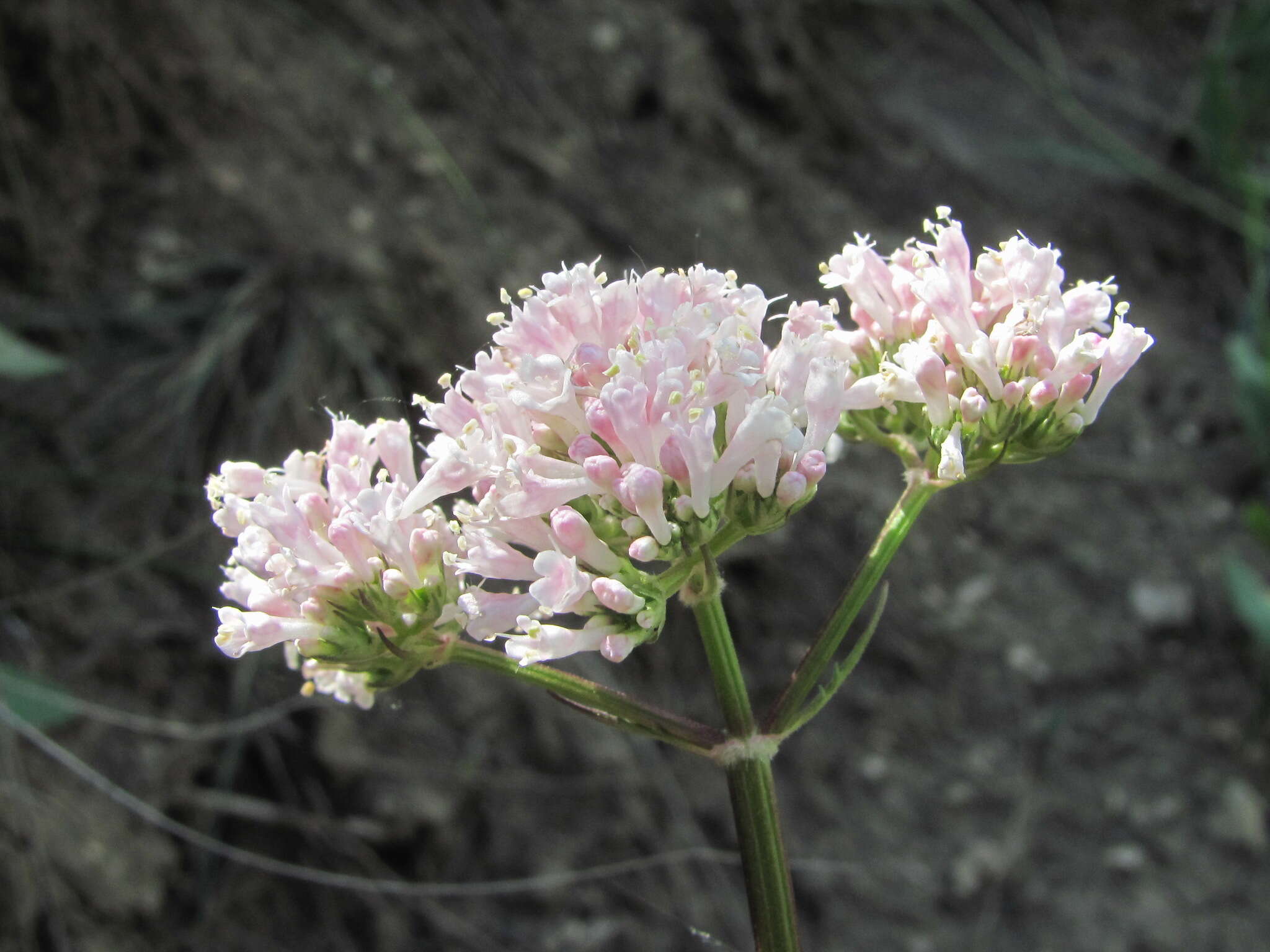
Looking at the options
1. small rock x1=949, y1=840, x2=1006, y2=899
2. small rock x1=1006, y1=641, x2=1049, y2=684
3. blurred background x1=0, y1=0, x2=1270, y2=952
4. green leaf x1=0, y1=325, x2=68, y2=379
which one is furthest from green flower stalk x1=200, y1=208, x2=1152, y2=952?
small rock x1=1006, y1=641, x2=1049, y2=684

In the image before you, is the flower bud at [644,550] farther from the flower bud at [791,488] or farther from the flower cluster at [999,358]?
the flower cluster at [999,358]

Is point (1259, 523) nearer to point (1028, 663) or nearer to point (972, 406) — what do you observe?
point (1028, 663)

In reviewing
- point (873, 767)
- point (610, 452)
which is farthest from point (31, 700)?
point (873, 767)

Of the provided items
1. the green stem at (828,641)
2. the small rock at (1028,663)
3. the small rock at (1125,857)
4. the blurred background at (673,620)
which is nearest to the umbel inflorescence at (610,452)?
the green stem at (828,641)

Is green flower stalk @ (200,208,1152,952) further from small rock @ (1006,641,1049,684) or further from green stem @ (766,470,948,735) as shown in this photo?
small rock @ (1006,641,1049,684)

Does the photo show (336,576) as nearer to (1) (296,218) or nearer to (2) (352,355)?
(2) (352,355)

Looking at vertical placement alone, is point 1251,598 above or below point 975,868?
above
